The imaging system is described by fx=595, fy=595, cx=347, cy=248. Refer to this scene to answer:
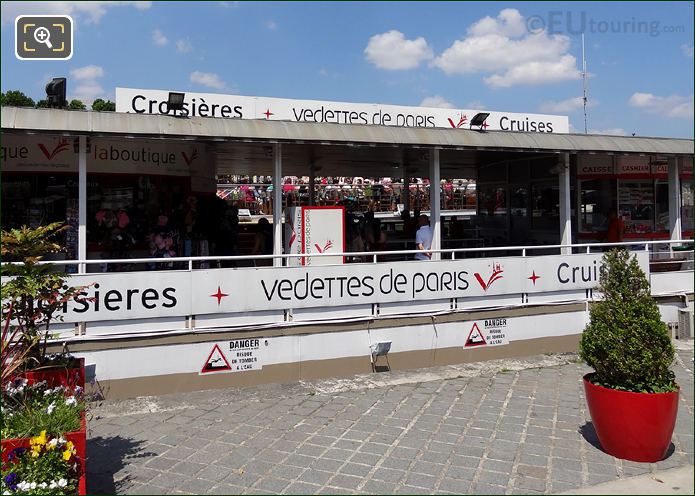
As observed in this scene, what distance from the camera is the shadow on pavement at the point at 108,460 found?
5.04 meters

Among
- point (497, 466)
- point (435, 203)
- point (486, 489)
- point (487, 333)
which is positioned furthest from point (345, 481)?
point (435, 203)

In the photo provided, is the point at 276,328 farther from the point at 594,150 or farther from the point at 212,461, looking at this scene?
the point at 594,150

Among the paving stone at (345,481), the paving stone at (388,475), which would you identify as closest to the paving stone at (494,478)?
the paving stone at (388,475)

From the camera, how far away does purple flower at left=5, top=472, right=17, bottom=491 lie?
393cm

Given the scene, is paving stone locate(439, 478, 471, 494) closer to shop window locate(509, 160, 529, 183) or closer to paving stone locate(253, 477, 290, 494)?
paving stone locate(253, 477, 290, 494)

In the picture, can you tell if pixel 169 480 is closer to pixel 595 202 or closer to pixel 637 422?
Result: pixel 637 422

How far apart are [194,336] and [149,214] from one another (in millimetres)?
5173

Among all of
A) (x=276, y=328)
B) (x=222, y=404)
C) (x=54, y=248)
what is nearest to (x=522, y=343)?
(x=276, y=328)

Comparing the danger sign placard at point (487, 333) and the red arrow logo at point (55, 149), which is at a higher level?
the red arrow logo at point (55, 149)

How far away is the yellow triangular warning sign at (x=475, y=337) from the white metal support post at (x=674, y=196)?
651 centimetres

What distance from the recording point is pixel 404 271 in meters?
9.02

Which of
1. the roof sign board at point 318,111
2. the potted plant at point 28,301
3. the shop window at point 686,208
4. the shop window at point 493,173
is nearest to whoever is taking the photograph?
the potted plant at point 28,301

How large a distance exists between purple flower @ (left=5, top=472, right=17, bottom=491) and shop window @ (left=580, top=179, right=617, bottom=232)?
12867mm

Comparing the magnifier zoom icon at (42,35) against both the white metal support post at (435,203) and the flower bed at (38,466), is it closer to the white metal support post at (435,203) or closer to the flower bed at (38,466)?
the flower bed at (38,466)
